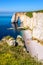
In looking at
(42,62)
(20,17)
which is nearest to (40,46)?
(42,62)

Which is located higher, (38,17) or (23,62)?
(38,17)

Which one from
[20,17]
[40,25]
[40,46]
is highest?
[40,25]

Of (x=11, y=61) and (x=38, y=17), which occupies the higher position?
(x=38, y=17)

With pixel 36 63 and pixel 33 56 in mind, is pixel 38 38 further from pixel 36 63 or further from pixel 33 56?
pixel 36 63

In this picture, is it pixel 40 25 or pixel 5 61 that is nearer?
pixel 5 61

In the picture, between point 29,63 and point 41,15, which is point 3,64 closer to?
point 29,63

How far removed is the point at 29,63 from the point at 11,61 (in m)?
1.69

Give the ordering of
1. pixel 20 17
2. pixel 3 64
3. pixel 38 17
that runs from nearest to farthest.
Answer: pixel 3 64
pixel 38 17
pixel 20 17

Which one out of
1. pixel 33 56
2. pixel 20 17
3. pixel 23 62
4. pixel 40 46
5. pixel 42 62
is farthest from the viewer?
pixel 20 17

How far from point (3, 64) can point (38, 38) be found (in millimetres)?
12631

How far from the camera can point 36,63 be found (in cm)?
2091

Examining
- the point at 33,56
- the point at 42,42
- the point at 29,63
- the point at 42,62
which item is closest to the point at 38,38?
the point at 42,42

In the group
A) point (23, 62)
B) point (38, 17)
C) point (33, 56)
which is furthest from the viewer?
point (38, 17)

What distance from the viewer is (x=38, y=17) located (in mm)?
29938
